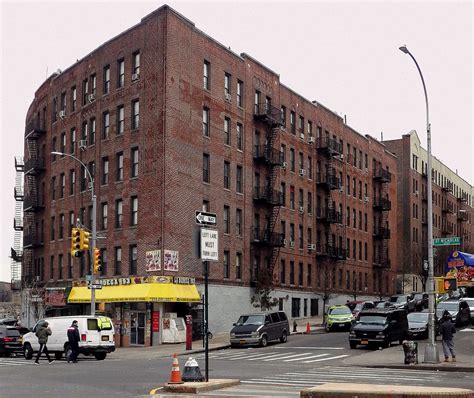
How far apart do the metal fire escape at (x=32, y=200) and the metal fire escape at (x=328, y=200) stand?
23.6 m

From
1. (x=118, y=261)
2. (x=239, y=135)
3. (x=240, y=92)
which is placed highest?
(x=240, y=92)

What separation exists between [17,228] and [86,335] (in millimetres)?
38014

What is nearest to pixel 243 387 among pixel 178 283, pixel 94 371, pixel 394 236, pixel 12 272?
pixel 94 371

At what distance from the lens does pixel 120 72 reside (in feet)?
174

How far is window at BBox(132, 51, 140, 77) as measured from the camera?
50906mm

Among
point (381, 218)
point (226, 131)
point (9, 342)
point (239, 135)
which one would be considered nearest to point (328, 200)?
point (381, 218)

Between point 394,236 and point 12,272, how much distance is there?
42526mm

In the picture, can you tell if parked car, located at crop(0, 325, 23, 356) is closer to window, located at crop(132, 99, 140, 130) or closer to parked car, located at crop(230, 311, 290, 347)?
parked car, located at crop(230, 311, 290, 347)

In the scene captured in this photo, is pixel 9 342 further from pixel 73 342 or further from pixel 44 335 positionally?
pixel 73 342

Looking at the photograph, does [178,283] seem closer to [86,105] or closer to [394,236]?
[86,105]

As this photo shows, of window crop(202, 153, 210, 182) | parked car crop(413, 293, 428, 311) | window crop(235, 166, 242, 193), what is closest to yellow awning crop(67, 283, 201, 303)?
window crop(202, 153, 210, 182)

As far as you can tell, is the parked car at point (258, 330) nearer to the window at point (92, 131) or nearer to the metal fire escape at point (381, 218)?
the window at point (92, 131)

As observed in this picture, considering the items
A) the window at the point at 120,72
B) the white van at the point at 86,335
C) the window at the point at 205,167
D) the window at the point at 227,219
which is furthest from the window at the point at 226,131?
the white van at the point at 86,335

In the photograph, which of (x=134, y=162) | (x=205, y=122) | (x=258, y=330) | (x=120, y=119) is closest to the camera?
(x=258, y=330)
